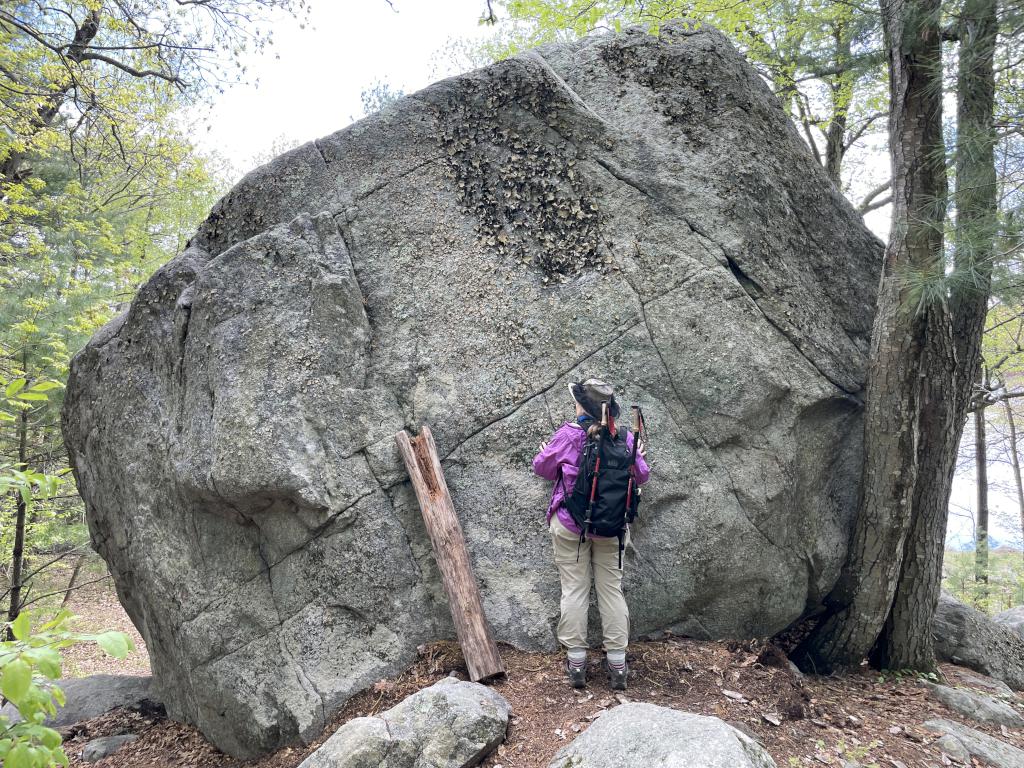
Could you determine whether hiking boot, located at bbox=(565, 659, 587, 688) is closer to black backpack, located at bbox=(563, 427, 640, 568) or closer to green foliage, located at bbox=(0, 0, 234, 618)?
black backpack, located at bbox=(563, 427, 640, 568)

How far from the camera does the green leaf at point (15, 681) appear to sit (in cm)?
193

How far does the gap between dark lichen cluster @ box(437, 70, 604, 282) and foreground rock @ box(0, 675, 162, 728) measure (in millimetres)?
6722

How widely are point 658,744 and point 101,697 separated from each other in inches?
286

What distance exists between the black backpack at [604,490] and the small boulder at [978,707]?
3.58 m

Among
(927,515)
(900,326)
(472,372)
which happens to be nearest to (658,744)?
(472,372)

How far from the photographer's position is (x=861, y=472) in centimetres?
673

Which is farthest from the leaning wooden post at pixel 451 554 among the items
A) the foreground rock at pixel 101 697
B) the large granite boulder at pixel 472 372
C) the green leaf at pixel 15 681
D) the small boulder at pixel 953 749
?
the foreground rock at pixel 101 697

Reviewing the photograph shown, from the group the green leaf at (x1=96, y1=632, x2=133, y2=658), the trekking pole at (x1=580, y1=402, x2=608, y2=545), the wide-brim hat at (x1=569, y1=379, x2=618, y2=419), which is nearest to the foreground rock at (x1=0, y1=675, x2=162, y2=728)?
the trekking pole at (x1=580, y1=402, x2=608, y2=545)

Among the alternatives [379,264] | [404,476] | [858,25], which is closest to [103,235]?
[379,264]

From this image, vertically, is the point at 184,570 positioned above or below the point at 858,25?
below

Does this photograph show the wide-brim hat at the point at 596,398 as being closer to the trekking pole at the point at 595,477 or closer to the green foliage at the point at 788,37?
the trekking pole at the point at 595,477

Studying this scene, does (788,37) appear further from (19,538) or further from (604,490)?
(19,538)

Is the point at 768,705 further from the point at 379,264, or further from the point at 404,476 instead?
the point at 379,264

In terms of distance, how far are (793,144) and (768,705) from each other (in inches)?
222
